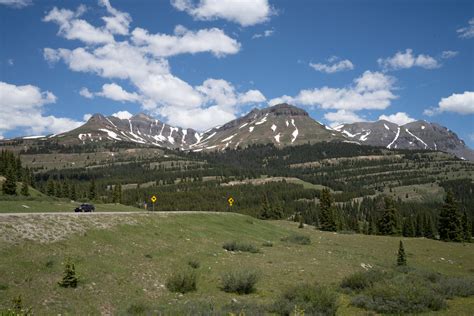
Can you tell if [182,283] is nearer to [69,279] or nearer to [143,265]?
[143,265]

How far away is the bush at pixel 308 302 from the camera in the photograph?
61.3 ft

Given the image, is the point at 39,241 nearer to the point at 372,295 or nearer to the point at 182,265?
the point at 182,265

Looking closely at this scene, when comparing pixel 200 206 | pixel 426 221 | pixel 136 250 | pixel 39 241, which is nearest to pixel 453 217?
pixel 426 221

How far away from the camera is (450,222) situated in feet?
277

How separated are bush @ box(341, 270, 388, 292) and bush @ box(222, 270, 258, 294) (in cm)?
651

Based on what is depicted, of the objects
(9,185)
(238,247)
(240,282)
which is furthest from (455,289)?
(9,185)

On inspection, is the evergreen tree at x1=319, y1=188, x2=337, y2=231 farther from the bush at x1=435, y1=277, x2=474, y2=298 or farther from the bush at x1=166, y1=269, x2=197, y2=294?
the bush at x1=166, y1=269, x2=197, y2=294

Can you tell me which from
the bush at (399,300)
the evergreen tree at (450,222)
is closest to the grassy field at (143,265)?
the bush at (399,300)

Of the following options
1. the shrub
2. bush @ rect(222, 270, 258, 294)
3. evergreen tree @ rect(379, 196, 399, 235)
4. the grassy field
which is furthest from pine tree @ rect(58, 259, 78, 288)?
evergreen tree @ rect(379, 196, 399, 235)

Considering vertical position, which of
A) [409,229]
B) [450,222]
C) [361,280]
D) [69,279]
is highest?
[69,279]

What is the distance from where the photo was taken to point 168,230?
4084cm

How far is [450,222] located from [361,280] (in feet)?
236

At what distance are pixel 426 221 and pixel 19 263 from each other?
121 m

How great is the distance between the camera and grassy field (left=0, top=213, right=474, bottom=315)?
808 inches
